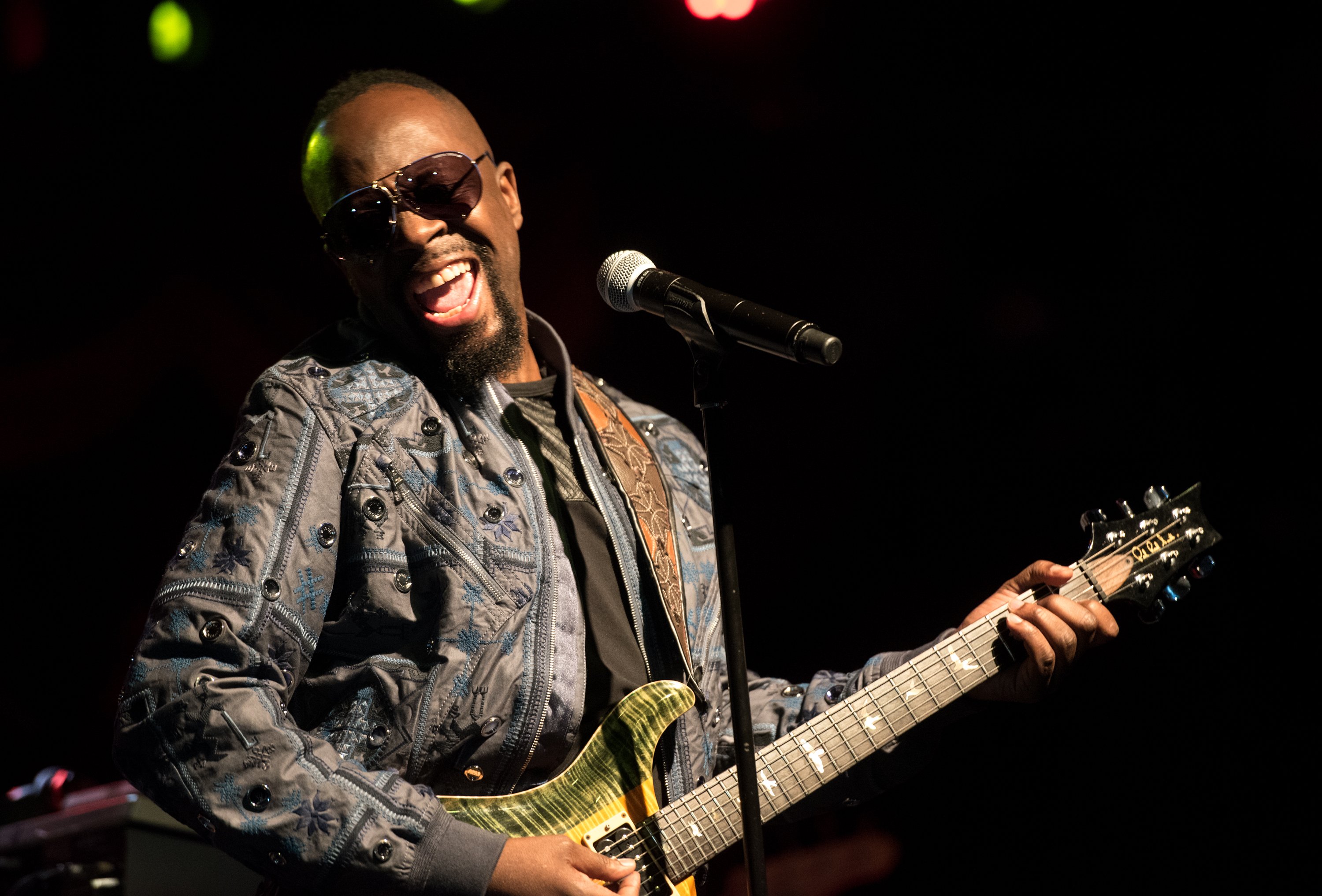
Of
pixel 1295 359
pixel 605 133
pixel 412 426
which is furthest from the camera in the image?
pixel 605 133

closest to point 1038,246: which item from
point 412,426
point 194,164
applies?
point 412,426

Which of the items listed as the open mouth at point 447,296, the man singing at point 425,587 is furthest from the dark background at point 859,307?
the open mouth at point 447,296

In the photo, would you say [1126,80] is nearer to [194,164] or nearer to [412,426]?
[412,426]

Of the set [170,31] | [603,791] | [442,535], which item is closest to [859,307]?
[442,535]

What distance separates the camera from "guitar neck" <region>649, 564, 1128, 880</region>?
2072mm

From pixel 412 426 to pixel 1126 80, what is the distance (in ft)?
8.22

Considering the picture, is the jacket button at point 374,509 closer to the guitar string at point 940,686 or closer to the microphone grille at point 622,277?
the microphone grille at point 622,277

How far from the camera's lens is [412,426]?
217 cm

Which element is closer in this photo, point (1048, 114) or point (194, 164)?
point (1048, 114)

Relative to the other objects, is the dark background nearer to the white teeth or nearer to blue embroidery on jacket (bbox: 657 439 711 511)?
blue embroidery on jacket (bbox: 657 439 711 511)

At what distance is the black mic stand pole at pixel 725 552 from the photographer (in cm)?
155

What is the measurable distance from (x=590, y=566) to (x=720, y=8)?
2.51 m

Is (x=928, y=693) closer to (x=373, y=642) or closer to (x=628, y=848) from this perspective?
(x=628, y=848)

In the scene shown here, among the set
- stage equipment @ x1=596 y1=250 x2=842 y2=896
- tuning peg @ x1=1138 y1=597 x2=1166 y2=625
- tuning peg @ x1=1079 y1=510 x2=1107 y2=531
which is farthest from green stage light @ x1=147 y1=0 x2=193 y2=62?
tuning peg @ x1=1138 y1=597 x2=1166 y2=625
